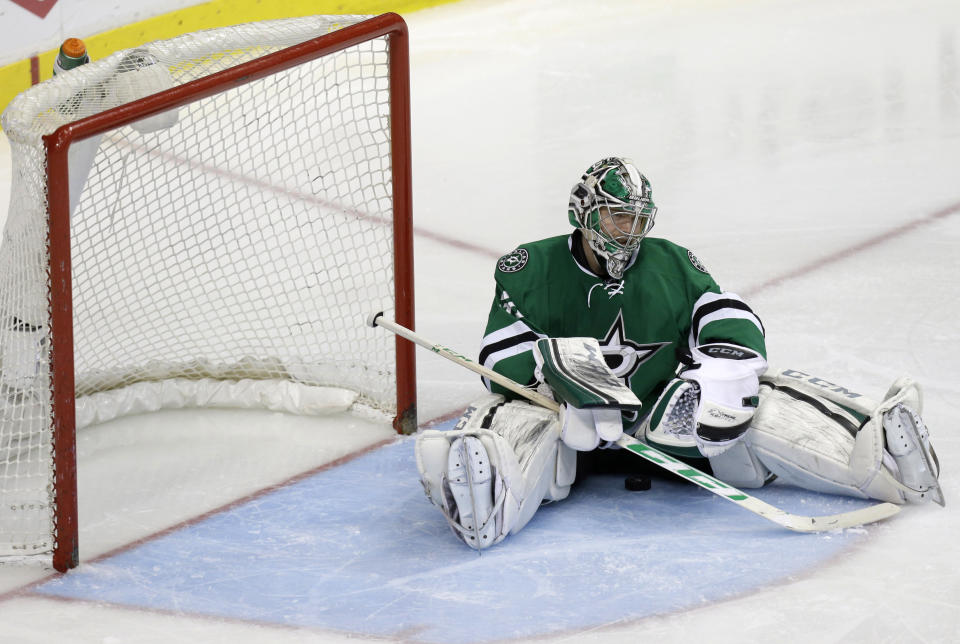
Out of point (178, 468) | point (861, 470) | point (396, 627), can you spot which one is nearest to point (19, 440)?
point (178, 468)

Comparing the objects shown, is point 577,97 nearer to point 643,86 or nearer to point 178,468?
point 643,86

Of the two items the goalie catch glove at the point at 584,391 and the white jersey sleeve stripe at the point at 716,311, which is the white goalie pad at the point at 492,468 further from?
the white jersey sleeve stripe at the point at 716,311

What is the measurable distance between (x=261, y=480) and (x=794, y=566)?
1.11 meters

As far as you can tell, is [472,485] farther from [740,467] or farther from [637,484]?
[740,467]

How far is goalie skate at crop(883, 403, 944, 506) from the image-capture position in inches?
107

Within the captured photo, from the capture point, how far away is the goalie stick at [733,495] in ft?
8.88

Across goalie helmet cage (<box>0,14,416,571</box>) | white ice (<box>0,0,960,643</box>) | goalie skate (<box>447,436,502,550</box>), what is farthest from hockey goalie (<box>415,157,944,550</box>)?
goalie helmet cage (<box>0,14,416,571</box>)

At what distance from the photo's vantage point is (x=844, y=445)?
9.25 ft

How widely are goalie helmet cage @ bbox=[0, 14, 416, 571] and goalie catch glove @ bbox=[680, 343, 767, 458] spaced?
2.47 ft

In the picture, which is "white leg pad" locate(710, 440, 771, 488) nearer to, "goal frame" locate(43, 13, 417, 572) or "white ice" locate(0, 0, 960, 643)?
"white ice" locate(0, 0, 960, 643)

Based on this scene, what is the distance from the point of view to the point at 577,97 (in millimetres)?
5848

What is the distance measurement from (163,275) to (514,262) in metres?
1.10

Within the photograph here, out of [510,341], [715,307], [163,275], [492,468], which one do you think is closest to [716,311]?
[715,307]

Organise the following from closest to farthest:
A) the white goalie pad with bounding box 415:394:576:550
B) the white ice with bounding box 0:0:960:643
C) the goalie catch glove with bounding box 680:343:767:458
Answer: the white ice with bounding box 0:0:960:643 → the white goalie pad with bounding box 415:394:576:550 → the goalie catch glove with bounding box 680:343:767:458
